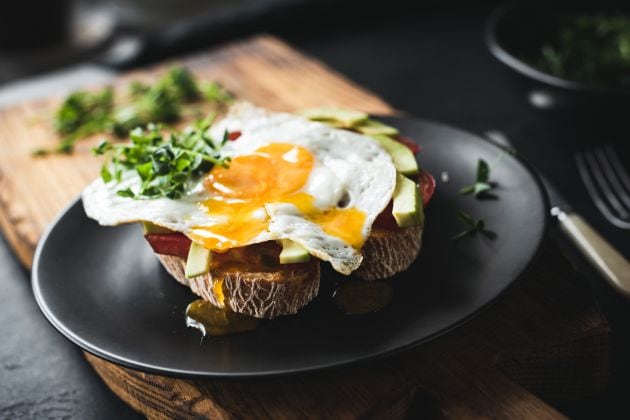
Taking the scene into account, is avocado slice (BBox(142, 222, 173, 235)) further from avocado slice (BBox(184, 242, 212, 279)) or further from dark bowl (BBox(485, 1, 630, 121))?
dark bowl (BBox(485, 1, 630, 121))

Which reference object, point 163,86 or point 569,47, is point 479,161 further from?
point 163,86

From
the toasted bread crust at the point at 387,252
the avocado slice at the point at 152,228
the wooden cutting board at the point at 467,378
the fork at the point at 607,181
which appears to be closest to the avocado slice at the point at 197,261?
the avocado slice at the point at 152,228

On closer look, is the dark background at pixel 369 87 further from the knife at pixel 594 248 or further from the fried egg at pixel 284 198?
the fried egg at pixel 284 198

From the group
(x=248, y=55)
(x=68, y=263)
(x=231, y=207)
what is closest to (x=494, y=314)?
(x=231, y=207)

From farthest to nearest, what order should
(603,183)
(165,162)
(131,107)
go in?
(131,107) → (603,183) → (165,162)

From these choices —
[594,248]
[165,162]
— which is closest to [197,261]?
[165,162]

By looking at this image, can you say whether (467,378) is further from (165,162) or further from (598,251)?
(165,162)

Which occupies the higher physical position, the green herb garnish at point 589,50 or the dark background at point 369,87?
the green herb garnish at point 589,50
